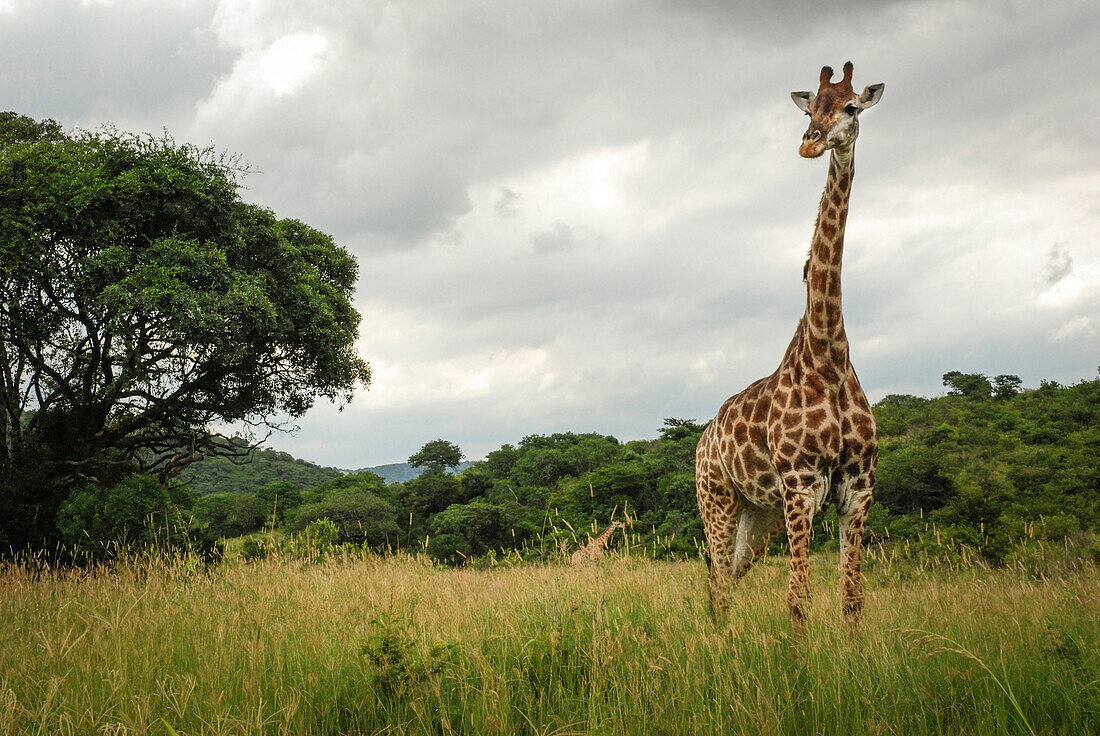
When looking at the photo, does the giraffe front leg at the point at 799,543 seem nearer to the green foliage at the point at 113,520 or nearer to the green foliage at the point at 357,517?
the green foliage at the point at 113,520

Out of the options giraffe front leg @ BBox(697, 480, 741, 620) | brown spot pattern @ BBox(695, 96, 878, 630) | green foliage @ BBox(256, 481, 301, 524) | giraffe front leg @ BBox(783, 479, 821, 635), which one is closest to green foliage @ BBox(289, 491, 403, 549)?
green foliage @ BBox(256, 481, 301, 524)

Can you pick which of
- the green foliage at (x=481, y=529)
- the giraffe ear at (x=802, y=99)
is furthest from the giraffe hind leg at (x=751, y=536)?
the green foliage at (x=481, y=529)

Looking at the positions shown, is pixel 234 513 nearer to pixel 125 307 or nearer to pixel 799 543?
pixel 125 307

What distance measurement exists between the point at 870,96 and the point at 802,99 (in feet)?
1.74

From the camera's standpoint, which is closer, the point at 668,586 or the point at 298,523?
the point at 668,586

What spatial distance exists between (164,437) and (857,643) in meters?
16.2

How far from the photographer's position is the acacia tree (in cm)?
1247

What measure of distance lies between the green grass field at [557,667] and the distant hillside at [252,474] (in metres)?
30.6

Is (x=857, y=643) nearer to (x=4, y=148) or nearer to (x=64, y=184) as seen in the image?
(x=64, y=184)

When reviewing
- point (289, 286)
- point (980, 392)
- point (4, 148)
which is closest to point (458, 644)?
point (289, 286)

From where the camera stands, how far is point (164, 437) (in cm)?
1557

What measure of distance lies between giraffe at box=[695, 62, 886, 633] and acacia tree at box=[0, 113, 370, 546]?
10.8m

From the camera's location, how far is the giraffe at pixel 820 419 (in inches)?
190

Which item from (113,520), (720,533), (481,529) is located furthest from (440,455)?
(720,533)
